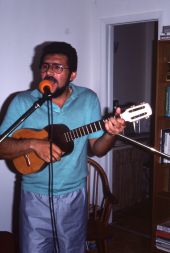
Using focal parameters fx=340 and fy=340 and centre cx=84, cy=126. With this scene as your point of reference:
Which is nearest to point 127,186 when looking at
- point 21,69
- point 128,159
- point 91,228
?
point 128,159

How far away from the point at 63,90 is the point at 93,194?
1776mm

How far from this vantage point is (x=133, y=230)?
12.0 ft

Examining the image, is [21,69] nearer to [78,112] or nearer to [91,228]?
[78,112]

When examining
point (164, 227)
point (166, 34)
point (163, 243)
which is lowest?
point (163, 243)

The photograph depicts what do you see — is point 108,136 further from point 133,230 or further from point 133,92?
point 133,92

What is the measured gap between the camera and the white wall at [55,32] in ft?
9.00

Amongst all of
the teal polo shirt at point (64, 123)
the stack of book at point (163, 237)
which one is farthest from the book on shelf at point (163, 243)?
the teal polo shirt at point (64, 123)

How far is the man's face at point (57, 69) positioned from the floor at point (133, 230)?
1.96 metres

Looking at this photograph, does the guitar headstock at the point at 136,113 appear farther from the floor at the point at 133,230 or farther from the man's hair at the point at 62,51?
the floor at the point at 133,230

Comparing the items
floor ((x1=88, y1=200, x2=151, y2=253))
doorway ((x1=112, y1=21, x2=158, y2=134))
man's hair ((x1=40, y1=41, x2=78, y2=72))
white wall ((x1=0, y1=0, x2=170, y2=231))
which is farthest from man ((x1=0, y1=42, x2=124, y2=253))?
doorway ((x1=112, y1=21, x2=158, y2=134))

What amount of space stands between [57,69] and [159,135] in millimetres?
1364

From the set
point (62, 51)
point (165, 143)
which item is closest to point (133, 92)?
point (165, 143)

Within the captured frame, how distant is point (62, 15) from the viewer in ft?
10.5

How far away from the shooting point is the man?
5.67 feet
